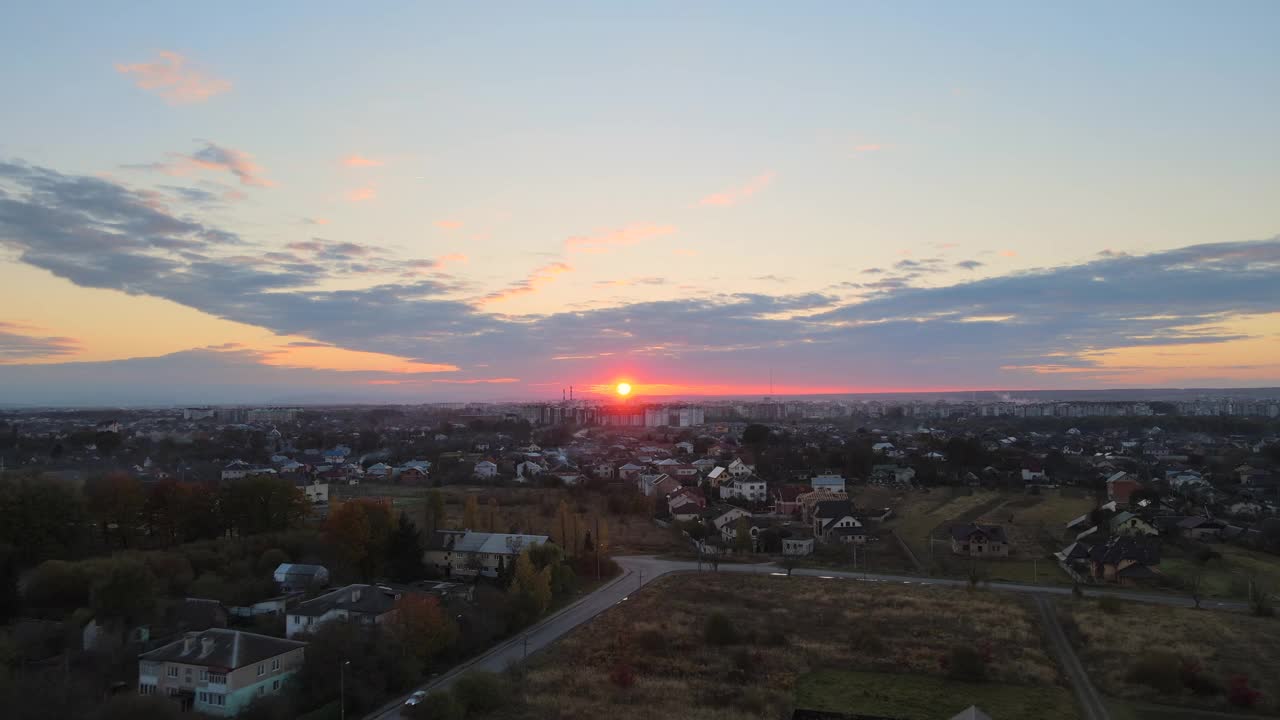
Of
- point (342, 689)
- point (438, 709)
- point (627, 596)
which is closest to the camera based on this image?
point (438, 709)

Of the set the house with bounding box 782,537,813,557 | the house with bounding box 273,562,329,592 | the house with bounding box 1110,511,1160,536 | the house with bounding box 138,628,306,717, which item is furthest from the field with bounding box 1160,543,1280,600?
the house with bounding box 273,562,329,592

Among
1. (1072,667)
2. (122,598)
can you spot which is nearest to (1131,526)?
(1072,667)

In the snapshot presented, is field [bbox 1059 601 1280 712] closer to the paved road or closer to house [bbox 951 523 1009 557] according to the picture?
the paved road

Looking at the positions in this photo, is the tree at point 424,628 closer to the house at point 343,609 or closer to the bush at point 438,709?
the house at point 343,609

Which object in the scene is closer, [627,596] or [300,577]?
[300,577]

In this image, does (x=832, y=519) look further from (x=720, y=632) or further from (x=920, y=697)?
(x=920, y=697)

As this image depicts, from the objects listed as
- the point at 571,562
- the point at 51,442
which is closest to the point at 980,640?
the point at 571,562

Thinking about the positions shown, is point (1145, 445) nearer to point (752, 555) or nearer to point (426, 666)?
point (752, 555)
